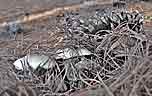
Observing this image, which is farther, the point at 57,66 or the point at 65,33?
the point at 65,33

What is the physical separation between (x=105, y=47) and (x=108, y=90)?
826 millimetres

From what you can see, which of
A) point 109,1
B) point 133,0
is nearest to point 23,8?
point 109,1

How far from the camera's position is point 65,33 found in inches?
145

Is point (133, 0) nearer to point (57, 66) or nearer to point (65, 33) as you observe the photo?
point (65, 33)

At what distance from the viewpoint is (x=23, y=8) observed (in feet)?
20.5

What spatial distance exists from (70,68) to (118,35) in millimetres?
516

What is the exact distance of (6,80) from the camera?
2332 millimetres

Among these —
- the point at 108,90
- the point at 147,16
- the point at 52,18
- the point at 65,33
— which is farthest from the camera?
the point at 52,18

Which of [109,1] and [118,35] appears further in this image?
[109,1]

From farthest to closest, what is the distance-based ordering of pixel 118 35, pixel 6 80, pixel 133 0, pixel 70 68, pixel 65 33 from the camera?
pixel 133 0, pixel 65 33, pixel 118 35, pixel 70 68, pixel 6 80

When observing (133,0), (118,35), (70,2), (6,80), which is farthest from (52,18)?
(6,80)

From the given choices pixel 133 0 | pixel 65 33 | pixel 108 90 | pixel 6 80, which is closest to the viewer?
pixel 108 90

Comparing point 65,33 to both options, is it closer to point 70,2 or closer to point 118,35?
point 118,35

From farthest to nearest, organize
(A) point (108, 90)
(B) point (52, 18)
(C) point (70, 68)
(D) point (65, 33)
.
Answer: (B) point (52, 18), (D) point (65, 33), (C) point (70, 68), (A) point (108, 90)
